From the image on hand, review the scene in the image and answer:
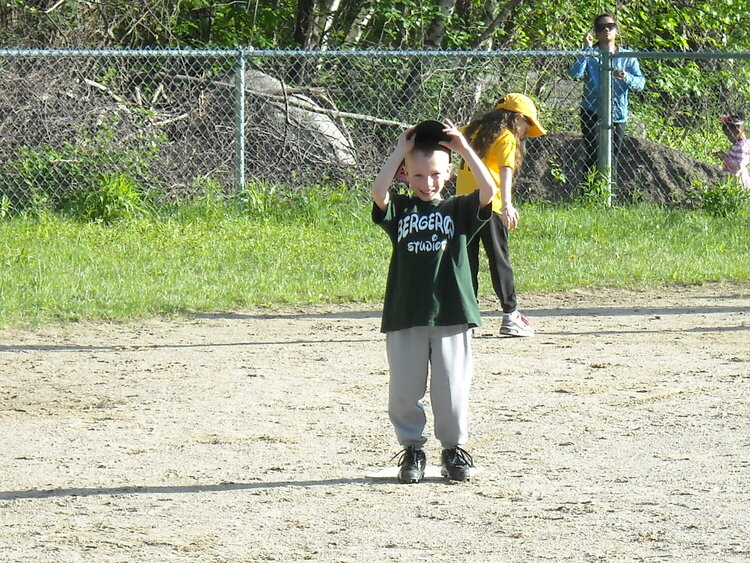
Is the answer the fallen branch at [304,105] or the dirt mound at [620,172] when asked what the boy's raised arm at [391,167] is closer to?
the fallen branch at [304,105]

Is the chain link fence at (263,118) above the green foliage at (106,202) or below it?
above

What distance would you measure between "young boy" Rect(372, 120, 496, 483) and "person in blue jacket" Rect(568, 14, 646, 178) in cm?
862

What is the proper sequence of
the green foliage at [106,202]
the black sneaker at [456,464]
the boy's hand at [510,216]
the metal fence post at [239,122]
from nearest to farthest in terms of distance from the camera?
the black sneaker at [456,464]
the boy's hand at [510,216]
the green foliage at [106,202]
the metal fence post at [239,122]

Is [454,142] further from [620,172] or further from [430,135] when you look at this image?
[620,172]

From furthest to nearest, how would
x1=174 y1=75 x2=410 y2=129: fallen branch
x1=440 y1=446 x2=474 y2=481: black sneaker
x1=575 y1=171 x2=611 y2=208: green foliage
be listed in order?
x1=575 y1=171 x2=611 y2=208: green foliage < x1=174 y1=75 x2=410 y2=129: fallen branch < x1=440 y1=446 x2=474 y2=481: black sneaker

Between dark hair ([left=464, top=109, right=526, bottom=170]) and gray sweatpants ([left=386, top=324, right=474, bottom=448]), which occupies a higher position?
dark hair ([left=464, top=109, right=526, bottom=170])

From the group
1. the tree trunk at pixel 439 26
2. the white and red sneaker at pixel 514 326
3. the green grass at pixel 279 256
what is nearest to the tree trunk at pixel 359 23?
the tree trunk at pixel 439 26

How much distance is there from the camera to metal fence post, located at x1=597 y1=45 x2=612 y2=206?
13141 millimetres

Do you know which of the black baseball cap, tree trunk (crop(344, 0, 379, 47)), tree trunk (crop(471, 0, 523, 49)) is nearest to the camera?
the black baseball cap

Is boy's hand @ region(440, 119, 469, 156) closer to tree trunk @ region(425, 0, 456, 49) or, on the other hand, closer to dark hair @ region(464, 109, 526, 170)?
dark hair @ region(464, 109, 526, 170)

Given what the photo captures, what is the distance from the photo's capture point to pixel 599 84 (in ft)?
43.4

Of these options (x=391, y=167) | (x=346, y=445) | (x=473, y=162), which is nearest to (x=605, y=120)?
(x=346, y=445)

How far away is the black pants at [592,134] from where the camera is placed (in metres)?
13.4

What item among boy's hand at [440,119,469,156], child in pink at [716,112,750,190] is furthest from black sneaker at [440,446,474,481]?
child in pink at [716,112,750,190]
